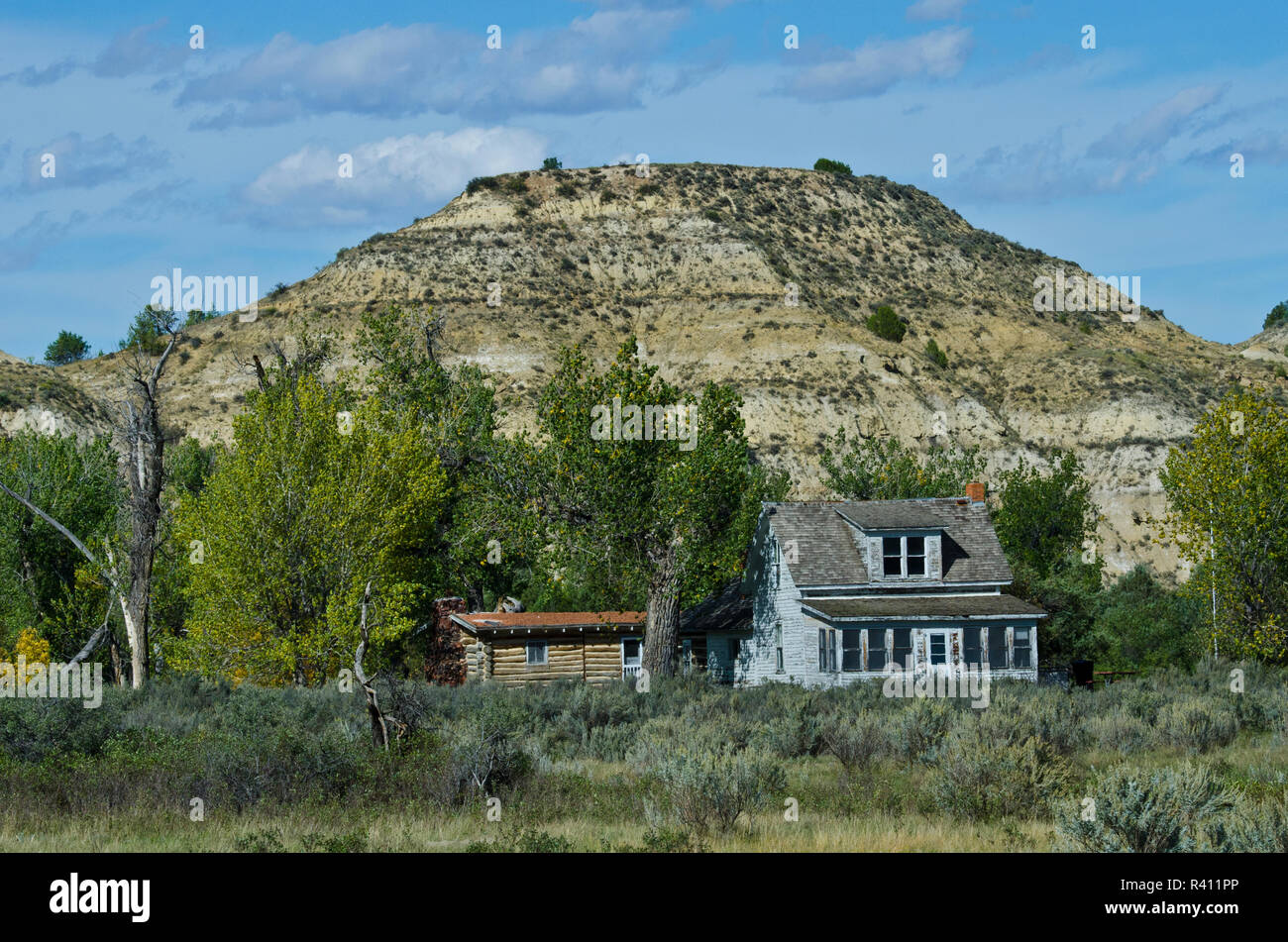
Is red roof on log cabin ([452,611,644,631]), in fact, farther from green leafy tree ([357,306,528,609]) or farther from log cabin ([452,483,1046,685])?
green leafy tree ([357,306,528,609])

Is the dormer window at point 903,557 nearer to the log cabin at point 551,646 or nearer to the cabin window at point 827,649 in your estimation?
the cabin window at point 827,649

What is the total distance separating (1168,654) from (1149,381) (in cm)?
4983

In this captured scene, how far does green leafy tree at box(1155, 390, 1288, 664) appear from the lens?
36.2 m

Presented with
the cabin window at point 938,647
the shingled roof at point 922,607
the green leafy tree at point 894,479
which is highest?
the green leafy tree at point 894,479

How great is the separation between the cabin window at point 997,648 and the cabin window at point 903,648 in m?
2.34

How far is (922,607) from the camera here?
37.4m

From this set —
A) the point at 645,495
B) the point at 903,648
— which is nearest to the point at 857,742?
the point at 903,648

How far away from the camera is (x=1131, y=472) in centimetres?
8500

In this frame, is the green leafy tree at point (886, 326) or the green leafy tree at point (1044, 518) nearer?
the green leafy tree at point (1044, 518)

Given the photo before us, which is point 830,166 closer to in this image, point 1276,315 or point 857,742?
point 1276,315

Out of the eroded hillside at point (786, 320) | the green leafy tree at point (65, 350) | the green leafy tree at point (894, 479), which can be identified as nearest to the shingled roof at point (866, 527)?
the green leafy tree at point (894, 479)

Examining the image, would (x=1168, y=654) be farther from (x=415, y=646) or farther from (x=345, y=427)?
(x=345, y=427)

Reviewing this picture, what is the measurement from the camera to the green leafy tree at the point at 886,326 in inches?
3897

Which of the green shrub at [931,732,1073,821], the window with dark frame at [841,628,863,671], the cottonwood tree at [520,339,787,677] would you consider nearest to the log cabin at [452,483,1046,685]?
the window with dark frame at [841,628,863,671]
